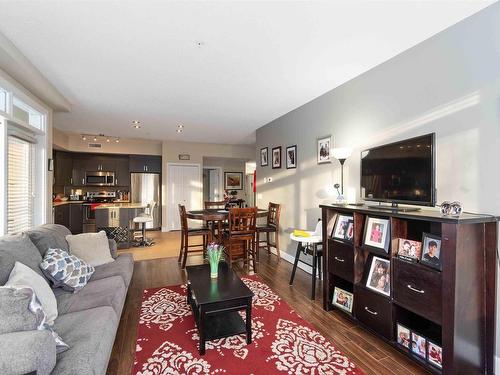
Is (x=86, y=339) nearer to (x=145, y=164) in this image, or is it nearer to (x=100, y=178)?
(x=145, y=164)

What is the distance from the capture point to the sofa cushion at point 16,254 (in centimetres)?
169

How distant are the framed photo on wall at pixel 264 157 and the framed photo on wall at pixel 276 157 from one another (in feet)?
0.87

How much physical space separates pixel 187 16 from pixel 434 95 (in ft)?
7.04

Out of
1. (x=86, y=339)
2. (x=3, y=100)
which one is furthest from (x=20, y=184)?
(x=86, y=339)

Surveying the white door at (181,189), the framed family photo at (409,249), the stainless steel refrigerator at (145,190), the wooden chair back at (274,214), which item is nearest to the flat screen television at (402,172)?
the framed family photo at (409,249)

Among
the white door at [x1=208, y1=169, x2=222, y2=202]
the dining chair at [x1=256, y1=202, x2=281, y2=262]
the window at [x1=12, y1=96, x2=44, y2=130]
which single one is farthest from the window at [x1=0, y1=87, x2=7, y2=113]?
the white door at [x1=208, y1=169, x2=222, y2=202]

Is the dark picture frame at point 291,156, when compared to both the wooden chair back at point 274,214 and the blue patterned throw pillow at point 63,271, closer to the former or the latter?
the wooden chair back at point 274,214

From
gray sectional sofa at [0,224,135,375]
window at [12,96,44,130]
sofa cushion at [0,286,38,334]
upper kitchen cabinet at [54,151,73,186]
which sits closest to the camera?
gray sectional sofa at [0,224,135,375]

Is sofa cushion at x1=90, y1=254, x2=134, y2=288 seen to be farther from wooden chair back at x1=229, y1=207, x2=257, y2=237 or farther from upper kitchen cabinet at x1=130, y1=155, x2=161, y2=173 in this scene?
upper kitchen cabinet at x1=130, y1=155, x2=161, y2=173

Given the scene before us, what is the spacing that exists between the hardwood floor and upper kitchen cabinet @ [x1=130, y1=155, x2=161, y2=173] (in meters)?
3.97

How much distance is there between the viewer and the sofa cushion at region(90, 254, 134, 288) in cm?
253

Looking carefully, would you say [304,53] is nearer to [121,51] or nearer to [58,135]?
[121,51]

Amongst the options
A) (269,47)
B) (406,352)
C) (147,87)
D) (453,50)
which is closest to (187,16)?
(269,47)

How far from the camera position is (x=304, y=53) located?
245 cm
